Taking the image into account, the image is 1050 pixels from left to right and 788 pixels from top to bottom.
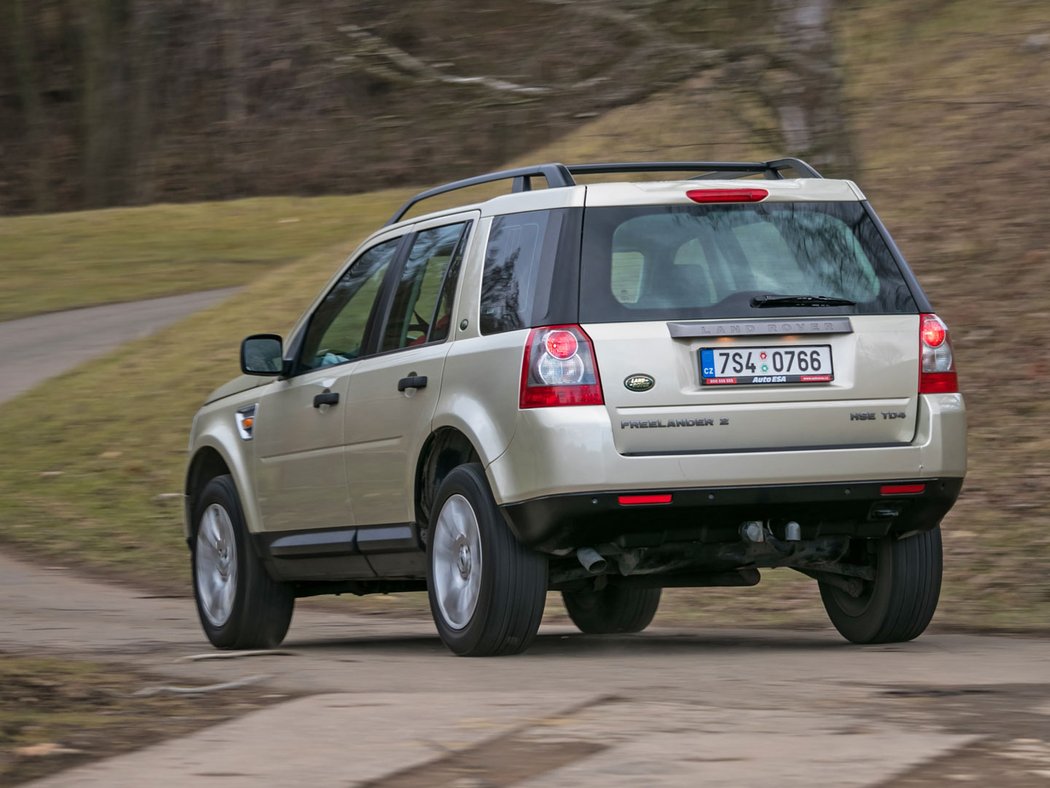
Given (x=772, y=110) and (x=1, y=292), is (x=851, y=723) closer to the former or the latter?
(x=772, y=110)

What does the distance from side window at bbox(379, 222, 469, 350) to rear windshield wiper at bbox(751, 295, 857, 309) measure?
4.20 ft

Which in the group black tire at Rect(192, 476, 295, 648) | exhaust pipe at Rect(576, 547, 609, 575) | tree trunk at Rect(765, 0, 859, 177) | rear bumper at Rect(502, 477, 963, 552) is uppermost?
tree trunk at Rect(765, 0, 859, 177)

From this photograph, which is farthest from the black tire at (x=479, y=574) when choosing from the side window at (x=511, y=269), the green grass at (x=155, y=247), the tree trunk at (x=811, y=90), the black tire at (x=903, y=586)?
the green grass at (x=155, y=247)

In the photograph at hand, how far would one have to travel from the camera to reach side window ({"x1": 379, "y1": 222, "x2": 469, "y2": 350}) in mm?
7820

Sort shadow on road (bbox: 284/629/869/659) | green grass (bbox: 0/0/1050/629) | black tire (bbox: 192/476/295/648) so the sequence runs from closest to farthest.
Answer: shadow on road (bbox: 284/629/869/659), black tire (bbox: 192/476/295/648), green grass (bbox: 0/0/1050/629)

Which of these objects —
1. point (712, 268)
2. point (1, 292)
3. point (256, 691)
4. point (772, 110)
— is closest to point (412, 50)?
point (772, 110)

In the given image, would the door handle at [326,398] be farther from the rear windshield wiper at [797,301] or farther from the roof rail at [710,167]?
the rear windshield wiper at [797,301]

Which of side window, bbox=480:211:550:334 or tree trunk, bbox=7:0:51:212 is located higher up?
tree trunk, bbox=7:0:51:212

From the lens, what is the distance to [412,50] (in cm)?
1548

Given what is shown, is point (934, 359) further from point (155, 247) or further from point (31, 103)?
point (31, 103)

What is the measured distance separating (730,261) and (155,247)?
24.8 m

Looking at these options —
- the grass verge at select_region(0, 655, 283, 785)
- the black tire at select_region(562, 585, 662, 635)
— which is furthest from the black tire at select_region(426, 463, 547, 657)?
the black tire at select_region(562, 585, 662, 635)

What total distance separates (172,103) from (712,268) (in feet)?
138

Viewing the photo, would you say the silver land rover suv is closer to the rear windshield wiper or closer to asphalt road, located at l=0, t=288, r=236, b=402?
the rear windshield wiper
